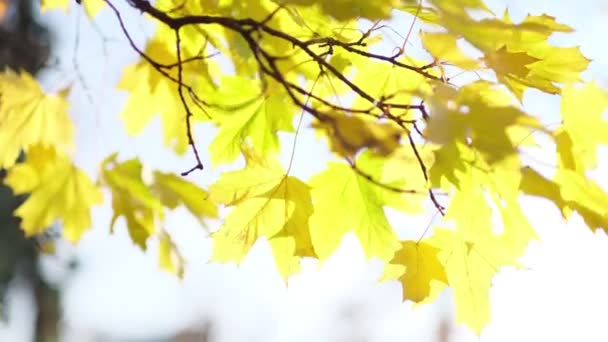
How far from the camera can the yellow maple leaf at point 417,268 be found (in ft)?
1.71

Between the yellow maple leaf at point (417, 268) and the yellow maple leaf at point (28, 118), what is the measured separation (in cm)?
33

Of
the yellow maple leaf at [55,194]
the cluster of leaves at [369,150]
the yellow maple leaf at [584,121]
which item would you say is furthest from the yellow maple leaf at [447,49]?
the yellow maple leaf at [55,194]

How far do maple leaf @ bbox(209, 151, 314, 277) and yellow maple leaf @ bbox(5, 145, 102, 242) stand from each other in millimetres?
191

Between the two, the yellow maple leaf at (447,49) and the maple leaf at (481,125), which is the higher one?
the yellow maple leaf at (447,49)

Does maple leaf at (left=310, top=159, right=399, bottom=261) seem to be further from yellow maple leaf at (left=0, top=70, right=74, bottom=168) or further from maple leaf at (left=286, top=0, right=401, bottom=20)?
yellow maple leaf at (left=0, top=70, right=74, bottom=168)

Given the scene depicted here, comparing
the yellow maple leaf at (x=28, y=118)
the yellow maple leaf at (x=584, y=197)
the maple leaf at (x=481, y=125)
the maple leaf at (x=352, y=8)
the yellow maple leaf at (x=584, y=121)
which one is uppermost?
the yellow maple leaf at (x=28, y=118)

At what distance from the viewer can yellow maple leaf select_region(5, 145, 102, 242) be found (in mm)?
649

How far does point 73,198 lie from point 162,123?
0.11m

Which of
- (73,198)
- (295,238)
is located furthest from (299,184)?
(73,198)

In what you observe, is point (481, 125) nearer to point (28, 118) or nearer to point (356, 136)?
point (356, 136)

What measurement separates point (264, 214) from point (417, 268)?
0.38ft

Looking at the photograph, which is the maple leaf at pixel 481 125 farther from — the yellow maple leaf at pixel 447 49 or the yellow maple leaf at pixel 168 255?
the yellow maple leaf at pixel 168 255

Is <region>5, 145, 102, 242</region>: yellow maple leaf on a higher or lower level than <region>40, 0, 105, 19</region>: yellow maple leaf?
lower

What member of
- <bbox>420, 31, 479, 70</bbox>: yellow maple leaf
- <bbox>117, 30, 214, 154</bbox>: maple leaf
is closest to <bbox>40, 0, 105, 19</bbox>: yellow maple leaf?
<bbox>117, 30, 214, 154</bbox>: maple leaf
